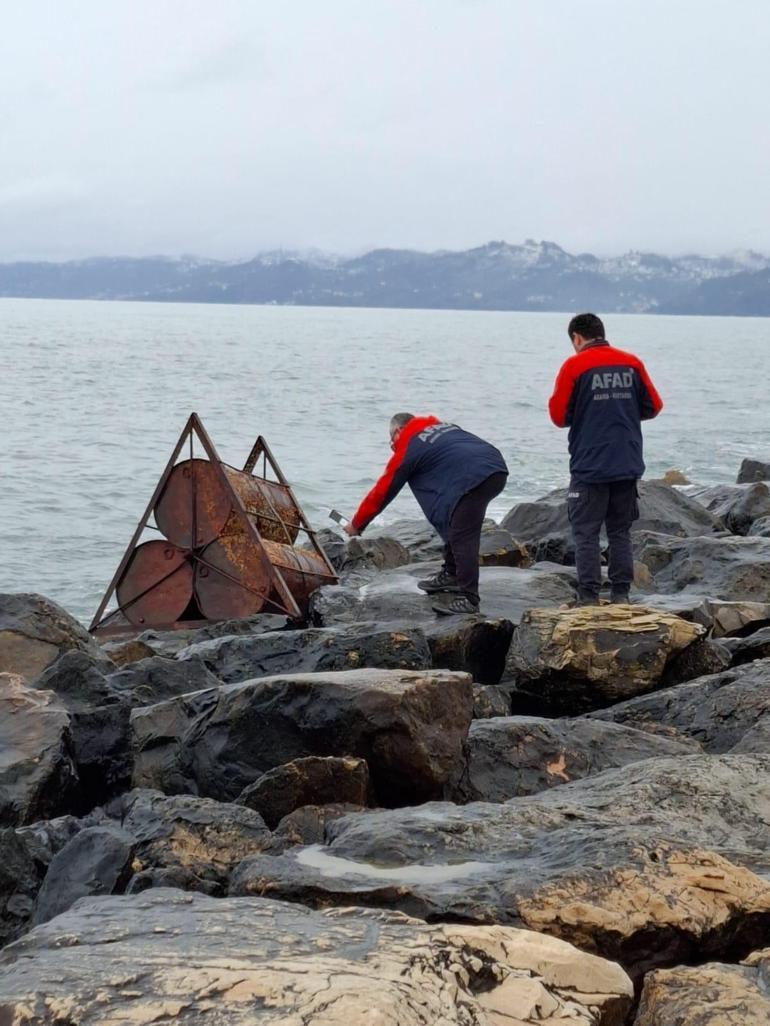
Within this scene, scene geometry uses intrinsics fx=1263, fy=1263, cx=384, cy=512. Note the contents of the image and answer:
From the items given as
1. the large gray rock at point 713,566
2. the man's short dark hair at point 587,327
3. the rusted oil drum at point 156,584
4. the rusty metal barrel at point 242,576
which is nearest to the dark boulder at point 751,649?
the large gray rock at point 713,566

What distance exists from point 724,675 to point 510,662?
124 cm

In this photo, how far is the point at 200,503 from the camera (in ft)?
35.9

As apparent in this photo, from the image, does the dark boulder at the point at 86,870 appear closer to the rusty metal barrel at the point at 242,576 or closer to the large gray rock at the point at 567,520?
the rusty metal barrel at the point at 242,576

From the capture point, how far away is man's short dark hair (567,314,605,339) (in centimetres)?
841

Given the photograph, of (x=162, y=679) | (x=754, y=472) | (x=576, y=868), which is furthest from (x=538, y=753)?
(x=754, y=472)

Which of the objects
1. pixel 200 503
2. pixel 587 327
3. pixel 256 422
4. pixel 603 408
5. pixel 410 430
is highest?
pixel 587 327

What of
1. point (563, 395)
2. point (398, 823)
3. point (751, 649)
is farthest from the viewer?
point (563, 395)

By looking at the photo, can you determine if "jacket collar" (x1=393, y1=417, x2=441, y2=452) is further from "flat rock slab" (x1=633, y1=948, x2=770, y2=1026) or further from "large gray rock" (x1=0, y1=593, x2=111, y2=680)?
"flat rock slab" (x1=633, y1=948, x2=770, y2=1026)

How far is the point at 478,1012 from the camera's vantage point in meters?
2.75

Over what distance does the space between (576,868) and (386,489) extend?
5228mm

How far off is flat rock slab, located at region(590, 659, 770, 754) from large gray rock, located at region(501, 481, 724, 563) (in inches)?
236

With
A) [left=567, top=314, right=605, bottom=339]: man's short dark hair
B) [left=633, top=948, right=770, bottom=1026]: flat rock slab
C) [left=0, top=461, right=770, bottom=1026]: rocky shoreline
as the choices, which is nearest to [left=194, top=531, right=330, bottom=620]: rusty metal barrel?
[left=0, top=461, right=770, bottom=1026]: rocky shoreline

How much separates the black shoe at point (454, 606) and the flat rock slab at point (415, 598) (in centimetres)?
7

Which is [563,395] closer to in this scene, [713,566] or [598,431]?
[598,431]
